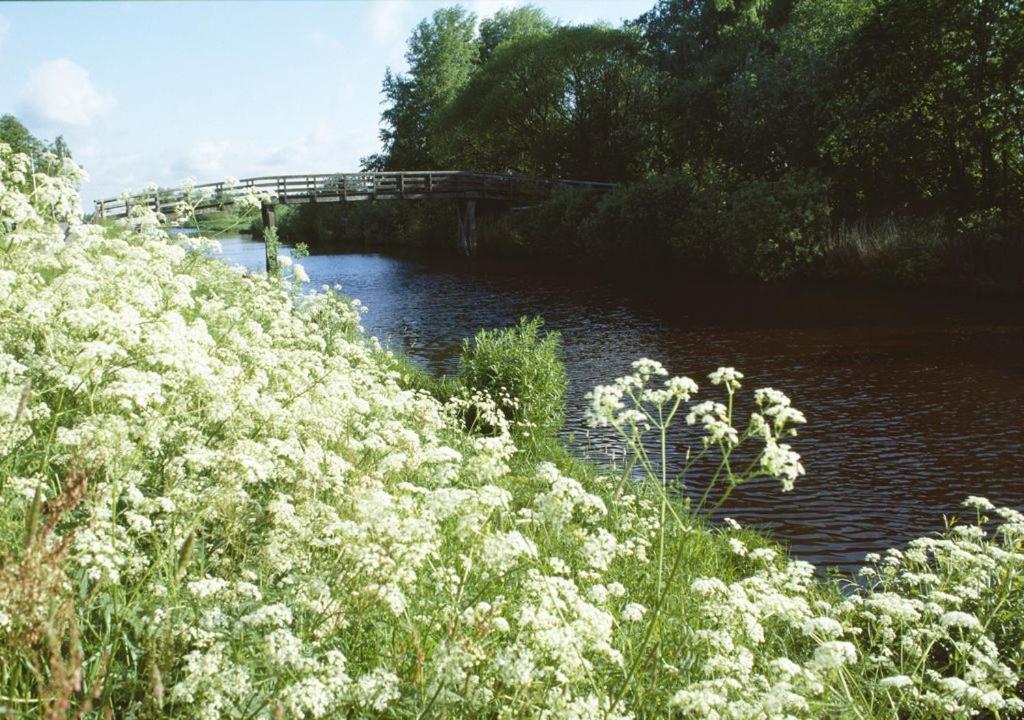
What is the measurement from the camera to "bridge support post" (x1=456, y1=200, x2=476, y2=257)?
46.2m

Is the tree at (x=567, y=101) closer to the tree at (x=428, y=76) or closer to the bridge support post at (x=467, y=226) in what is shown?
the bridge support post at (x=467, y=226)

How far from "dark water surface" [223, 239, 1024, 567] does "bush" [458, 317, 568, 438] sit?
0.87 meters

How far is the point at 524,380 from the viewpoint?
11.1 metres

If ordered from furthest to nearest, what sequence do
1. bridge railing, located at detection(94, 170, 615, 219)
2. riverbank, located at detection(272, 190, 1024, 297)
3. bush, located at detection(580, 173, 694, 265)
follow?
bridge railing, located at detection(94, 170, 615, 219) → bush, located at detection(580, 173, 694, 265) → riverbank, located at detection(272, 190, 1024, 297)

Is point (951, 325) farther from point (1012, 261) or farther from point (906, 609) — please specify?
point (906, 609)

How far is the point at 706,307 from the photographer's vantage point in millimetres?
23125

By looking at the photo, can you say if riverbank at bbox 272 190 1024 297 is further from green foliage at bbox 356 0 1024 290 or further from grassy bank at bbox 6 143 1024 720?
grassy bank at bbox 6 143 1024 720

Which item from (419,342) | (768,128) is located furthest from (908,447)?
(768,128)

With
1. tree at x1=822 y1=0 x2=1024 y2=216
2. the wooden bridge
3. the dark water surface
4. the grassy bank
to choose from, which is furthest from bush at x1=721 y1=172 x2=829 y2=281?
the grassy bank

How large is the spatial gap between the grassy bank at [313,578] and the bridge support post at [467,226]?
133 ft

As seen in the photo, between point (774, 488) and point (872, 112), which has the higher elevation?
point (872, 112)

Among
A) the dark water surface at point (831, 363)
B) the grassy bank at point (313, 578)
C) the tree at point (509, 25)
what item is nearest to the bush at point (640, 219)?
the dark water surface at point (831, 363)

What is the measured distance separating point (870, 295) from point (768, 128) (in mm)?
9838

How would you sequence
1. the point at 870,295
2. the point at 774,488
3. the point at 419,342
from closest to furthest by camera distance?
the point at 774,488 → the point at 419,342 → the point at 870,295
